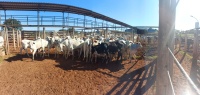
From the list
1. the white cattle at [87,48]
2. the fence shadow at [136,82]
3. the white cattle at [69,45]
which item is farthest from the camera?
the white cattle at [69,45]

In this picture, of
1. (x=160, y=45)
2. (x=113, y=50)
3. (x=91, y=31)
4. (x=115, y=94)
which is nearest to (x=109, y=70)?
(x=113, y=50)

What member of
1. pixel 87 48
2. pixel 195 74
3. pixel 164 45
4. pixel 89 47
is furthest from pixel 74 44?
pixel 164 45

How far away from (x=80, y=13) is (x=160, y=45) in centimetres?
1852

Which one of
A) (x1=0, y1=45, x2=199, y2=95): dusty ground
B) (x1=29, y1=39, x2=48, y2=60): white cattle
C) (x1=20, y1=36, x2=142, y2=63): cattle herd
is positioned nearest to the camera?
(x1=0, y1=45, x2=199, y2=95): dusty ground

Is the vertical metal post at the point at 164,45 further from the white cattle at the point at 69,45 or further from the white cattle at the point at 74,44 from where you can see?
the white cattle at the point at 74,44

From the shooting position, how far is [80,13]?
2033cm

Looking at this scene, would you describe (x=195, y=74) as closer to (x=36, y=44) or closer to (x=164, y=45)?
(x=164, y=45)

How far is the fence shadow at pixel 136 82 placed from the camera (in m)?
6.14

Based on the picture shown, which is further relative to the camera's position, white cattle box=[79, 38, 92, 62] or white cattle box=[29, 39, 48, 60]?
white cattle box=[79, 38, 92, 62]

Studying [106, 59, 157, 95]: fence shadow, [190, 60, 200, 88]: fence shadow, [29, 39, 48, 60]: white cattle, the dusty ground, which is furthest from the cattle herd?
[190, 60, 200, 88]: fence shadow

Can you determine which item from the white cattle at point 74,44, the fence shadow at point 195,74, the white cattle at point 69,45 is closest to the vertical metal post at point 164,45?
the fence shadow at point 195,74

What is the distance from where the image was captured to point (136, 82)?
22.4 feet

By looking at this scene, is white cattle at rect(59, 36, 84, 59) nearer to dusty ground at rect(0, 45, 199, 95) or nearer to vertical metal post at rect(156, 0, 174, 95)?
dusty ground at rect(0, 45, 199, 95)

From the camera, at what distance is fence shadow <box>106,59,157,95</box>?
20.2 ft
